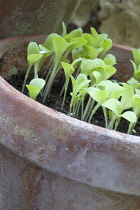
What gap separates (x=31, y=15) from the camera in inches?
40.3

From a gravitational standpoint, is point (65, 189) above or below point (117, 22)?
above

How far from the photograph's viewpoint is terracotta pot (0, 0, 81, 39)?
3.17 feet

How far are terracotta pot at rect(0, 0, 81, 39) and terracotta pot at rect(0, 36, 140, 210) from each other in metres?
0.32

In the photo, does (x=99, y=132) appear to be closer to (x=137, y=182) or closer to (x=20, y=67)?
(x=137, y=182)

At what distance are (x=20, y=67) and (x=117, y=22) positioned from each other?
1.07m

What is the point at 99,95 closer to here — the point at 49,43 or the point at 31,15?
the point at 49,43

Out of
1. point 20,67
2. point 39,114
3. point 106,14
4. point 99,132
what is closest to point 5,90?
point 39,114

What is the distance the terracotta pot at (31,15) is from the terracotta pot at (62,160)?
316mm

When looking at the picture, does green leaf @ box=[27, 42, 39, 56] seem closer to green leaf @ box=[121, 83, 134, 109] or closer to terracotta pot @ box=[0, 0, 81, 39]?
terracotta pot @ box=[0, 0, 81, 39]

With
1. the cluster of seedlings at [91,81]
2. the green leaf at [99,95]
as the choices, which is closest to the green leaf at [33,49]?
the cluster of seedlings at [91,81]


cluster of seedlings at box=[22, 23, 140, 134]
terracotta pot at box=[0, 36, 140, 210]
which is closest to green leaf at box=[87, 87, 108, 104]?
cluster of seedlings at box=[22, 23, 140, 134]

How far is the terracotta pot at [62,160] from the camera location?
0.62 meters

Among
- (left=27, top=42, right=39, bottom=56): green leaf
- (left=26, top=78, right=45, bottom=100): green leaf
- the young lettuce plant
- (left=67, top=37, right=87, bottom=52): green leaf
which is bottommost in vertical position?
the young lettuce plant

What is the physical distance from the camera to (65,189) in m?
0.70
